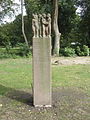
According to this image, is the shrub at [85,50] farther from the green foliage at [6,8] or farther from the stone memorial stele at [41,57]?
the stone memorial stele at [41,57]

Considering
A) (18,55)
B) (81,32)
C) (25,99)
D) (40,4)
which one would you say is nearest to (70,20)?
(81,32)

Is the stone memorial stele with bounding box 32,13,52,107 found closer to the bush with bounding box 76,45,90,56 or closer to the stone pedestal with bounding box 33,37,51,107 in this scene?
the stone pedestal with bounding box 33,37,51,107

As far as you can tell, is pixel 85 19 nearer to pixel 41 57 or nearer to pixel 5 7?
pixel 5 7

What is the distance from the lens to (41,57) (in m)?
5.25

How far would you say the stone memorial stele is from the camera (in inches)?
206

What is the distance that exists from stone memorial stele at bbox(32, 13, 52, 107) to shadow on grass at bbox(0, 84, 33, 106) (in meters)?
0.46

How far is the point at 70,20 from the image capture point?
3175cm

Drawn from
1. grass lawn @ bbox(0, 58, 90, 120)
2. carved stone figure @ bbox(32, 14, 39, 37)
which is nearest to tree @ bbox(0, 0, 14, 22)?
grass lawn @ bbox(0, 58, 90, 120)

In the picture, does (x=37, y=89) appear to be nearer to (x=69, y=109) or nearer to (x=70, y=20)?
(x=69, y=109)

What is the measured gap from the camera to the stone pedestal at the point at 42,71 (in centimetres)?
522

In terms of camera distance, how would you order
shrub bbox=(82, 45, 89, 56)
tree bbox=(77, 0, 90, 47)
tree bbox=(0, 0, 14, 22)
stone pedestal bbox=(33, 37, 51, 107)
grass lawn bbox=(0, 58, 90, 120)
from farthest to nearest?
tree bbox=(77, 0, 90, 47), tree bbox=(0, 0, 14, 22), shrub bbox=(82, 45, 89, 56), stone pedestal bbox=(33, 37, 51, 107), grass lawn bbox=(0, 58, 90, 120)

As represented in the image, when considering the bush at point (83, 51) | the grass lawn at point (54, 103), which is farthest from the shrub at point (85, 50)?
the grass lawn at point (54, 103)

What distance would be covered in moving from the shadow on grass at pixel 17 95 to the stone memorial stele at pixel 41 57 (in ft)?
1.51

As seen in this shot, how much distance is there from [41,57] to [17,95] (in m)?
1.72
